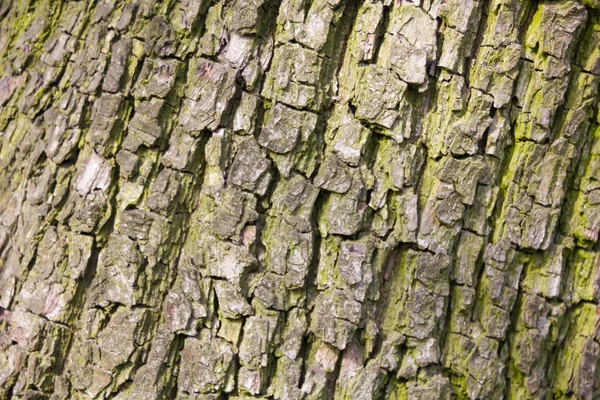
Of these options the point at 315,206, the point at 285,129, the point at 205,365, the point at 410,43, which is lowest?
the point at 205,365

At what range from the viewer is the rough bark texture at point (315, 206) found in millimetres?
1601

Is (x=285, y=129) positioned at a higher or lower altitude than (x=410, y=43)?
lower

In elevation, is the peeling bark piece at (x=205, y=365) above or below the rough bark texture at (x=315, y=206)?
below

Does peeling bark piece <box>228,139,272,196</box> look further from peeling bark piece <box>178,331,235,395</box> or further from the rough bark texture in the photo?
peeling bark piece <box>178,331,235,395</box>

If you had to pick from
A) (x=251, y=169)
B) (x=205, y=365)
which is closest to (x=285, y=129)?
(x=251, y=169)

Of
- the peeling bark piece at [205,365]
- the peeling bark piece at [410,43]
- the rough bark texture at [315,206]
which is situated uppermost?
the peeling bark piece at [410,43]

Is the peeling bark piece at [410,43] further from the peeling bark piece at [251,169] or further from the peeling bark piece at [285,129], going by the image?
the peeling bark piece at [251,169]

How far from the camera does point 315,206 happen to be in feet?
5.33

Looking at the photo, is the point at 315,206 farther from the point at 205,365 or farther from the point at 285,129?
the point at 205,365

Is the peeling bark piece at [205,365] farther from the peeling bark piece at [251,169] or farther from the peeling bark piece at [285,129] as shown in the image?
the peeling bark piece at [285,129]

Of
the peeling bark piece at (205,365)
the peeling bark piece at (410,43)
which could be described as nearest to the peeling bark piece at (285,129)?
the peeling bark piece at (410,43)

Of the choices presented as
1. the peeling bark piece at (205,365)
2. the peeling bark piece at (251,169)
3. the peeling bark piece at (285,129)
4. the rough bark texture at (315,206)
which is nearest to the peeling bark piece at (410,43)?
the rough bark texture at (315,206)

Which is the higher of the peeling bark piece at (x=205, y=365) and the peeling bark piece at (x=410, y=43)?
the peeling bark piece at (x=410, y=43)

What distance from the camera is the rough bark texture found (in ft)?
5.25
